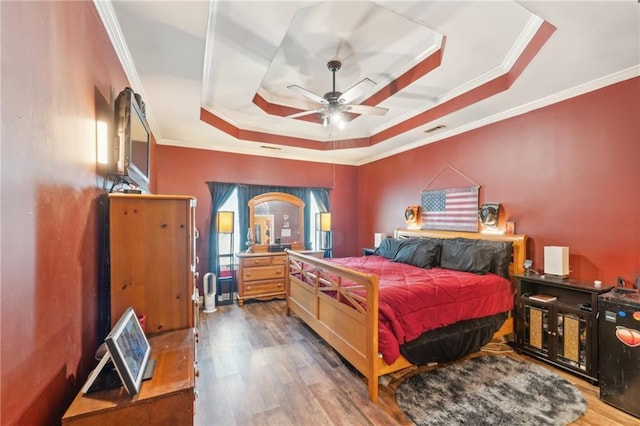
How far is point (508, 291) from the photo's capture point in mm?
3039

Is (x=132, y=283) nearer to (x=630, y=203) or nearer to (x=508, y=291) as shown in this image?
(x=508, y=291)

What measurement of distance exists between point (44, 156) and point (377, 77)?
311 cm

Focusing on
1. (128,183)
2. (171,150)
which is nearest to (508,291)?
(128,183)

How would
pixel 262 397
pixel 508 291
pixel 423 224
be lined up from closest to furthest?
1. pixel 262 397
2. pixel 508 291
3. pixel 423 224

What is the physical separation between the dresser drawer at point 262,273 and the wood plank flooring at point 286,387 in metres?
1.14

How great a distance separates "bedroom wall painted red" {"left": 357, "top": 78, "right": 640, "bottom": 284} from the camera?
2465 mm

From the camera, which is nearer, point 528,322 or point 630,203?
point 630,203

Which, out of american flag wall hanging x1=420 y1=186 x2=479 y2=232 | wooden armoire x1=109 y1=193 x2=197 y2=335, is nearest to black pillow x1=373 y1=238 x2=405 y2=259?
american flag wall hanging x1=420 y1=186 x2=479 y2=232

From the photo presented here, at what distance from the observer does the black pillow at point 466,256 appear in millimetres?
3146

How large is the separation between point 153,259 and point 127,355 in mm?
602

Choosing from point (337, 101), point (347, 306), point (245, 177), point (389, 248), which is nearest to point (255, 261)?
point (245, 177)

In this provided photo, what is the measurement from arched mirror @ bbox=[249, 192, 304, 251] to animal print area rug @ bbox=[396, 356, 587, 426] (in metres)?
3.23

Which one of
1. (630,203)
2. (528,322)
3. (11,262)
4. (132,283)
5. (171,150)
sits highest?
(171,150)

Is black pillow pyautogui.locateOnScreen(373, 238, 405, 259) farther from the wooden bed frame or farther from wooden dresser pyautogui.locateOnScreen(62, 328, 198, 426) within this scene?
wooden dresser pyautogui.locateOnScreen(62, 328, 198, 426)
